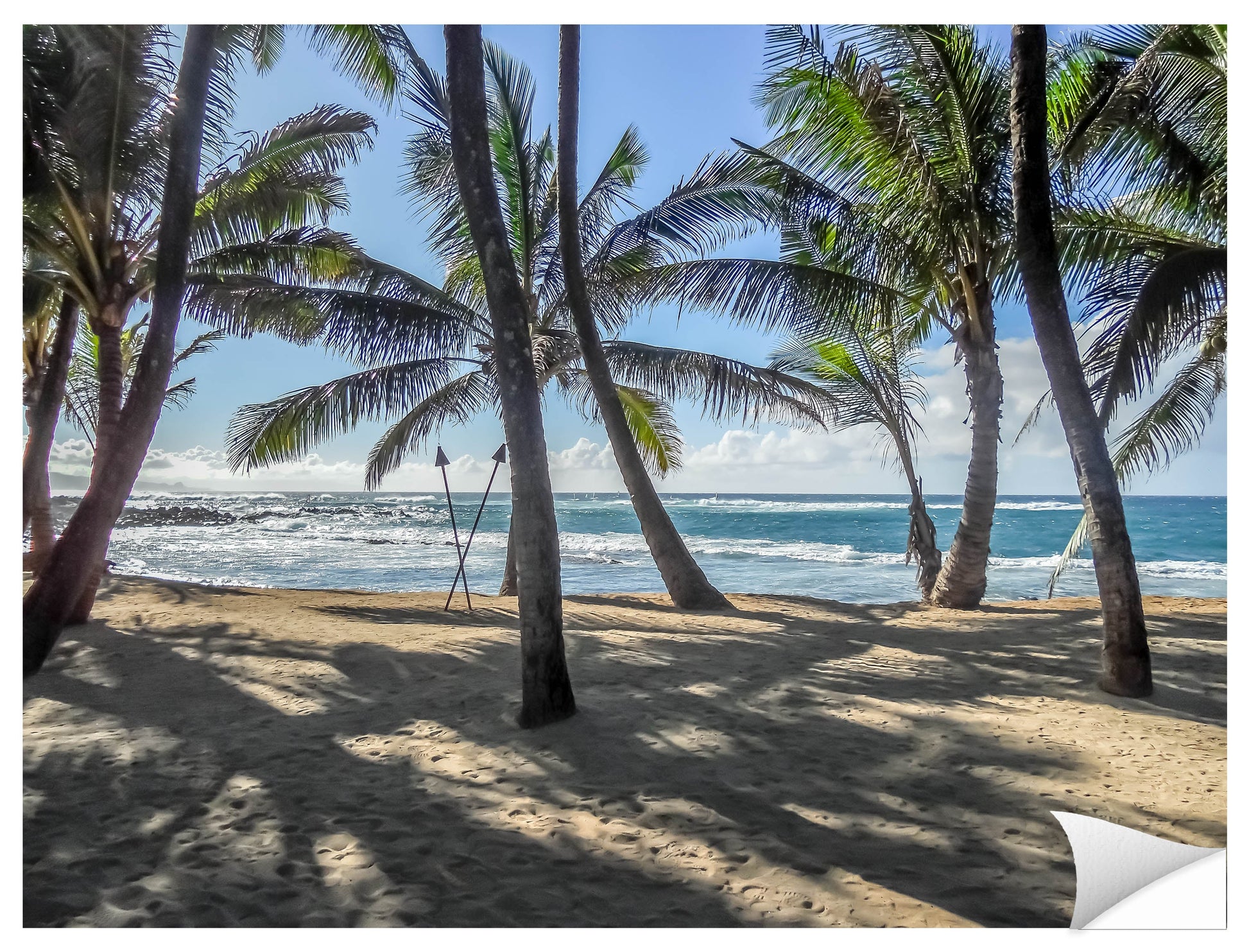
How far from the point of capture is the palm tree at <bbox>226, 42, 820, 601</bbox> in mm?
6891

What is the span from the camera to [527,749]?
10.5 ft

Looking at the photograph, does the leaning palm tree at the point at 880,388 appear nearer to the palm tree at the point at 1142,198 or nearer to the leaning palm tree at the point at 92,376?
the palm tree at the point at 1142,198

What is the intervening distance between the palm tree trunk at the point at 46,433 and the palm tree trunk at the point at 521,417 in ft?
11.8

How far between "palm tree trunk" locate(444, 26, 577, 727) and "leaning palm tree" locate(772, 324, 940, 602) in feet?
15.1

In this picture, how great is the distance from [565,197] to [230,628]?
14.5 ft

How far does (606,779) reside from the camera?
9.58 ft

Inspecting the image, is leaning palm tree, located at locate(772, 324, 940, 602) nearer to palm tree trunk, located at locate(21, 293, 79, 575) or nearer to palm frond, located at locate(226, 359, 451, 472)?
palm frond, located at locate(226, 359, 451, 472)

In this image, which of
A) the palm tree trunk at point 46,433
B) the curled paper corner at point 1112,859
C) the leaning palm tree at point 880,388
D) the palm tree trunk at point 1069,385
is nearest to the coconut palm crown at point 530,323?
the leaning palm tree at point 880,388

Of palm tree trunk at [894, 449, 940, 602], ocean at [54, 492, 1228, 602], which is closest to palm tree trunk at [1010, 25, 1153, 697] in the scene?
ocean at [54, 492, 1228, 602]

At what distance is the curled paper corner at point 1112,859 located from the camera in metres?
2.26
